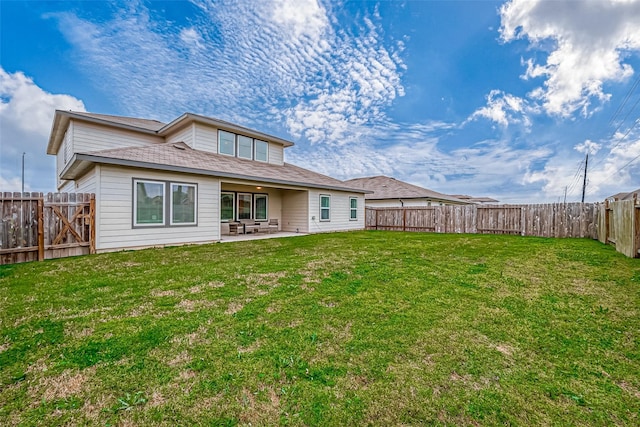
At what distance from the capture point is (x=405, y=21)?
1319 cm

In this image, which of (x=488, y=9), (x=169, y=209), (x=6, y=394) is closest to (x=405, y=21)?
(x=488, y=9)

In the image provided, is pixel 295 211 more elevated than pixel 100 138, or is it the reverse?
pixel 100 138

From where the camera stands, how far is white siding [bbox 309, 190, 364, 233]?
14.1 meters

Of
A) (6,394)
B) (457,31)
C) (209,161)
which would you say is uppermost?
(457,31)

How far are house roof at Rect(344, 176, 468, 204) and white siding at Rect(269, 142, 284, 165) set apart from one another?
27.2ft

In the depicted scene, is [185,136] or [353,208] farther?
[353,208]

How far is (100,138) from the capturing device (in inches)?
488

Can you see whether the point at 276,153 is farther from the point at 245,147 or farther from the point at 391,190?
the point at 391,190

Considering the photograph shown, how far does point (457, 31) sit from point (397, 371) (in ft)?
53.9

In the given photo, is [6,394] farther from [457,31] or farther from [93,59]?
[457,31]

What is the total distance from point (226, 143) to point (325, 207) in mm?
5999

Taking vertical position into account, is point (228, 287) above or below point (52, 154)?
below

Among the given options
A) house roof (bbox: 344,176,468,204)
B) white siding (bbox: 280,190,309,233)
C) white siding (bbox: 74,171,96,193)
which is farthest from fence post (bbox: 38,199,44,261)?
house roof (bbox: 344,176,468,204)

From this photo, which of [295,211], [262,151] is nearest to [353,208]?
[295,211]
